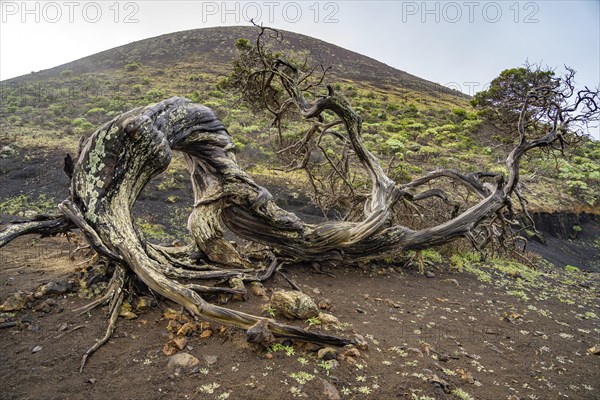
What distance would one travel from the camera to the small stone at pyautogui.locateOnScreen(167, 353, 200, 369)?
10.8 ft

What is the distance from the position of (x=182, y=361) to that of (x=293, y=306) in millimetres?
1340

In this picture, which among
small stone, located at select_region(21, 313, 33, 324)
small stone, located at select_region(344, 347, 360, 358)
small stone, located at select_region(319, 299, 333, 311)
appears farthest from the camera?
small stone, located at select_region(319, 299, 333, 311)

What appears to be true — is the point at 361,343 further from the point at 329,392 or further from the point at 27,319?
the point at 27,319

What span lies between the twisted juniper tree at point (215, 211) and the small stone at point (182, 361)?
1.51ft

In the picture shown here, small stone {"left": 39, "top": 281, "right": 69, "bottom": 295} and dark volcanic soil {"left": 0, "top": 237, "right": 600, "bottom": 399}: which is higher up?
small stone {"left": 39, "top": 281, "right": 69, "bottom": 295}

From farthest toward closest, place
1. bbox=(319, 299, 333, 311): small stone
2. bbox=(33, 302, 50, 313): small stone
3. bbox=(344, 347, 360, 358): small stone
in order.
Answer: bbox=(319, 299, 333, 311): small stone, bbox=(33, 302, 50, 313): small stone, bbox=(344, 347, 360, 358): small stone

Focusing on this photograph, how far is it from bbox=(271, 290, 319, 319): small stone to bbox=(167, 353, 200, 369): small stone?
119 cm

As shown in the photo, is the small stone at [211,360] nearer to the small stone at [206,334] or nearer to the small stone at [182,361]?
the small stone at [182,361]

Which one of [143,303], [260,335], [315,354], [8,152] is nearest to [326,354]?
[315,354]

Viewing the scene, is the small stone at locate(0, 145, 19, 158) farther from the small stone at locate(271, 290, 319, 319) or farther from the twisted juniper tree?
the small stone at locate(271, 290, 319, 319)

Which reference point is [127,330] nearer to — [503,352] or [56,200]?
[503,352]

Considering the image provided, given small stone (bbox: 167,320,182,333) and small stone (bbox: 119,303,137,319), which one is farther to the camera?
small stone (bbox: 119,303,137,319)

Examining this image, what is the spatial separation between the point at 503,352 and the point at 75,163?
5.41 m

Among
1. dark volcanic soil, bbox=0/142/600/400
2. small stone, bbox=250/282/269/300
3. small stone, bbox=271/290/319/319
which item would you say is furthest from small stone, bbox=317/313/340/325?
small stone, bbox=250/282/269/300
